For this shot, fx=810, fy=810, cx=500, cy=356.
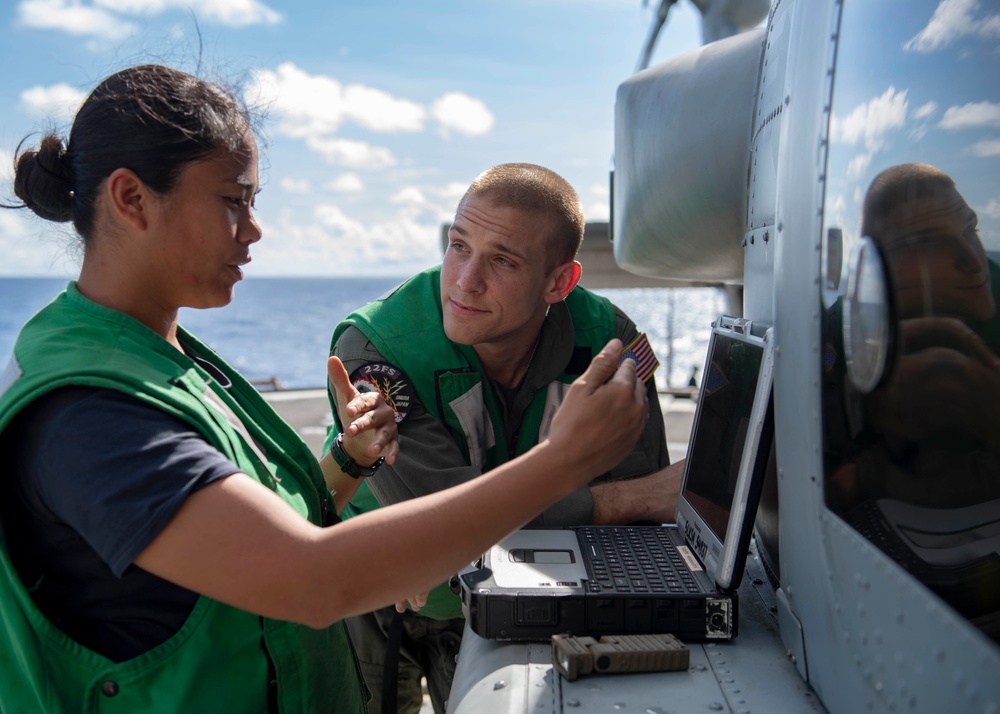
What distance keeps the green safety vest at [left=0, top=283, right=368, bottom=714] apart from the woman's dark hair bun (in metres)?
0.17

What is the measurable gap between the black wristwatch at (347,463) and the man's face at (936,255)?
3.95 feet

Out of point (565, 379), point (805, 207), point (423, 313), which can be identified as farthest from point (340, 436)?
point (805, 207)

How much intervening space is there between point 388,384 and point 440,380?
140mm

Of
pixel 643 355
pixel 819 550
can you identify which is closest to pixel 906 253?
pixel 819 550

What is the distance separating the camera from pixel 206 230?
1313mm

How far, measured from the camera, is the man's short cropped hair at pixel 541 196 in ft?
7.30

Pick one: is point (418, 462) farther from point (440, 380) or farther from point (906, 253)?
point (906, 253)

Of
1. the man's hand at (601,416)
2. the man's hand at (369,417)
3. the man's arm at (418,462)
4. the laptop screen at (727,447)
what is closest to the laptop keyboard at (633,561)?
the laptop screen at (727,447)

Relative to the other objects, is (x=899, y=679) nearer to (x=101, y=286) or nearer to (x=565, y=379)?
(x=101, y=286)

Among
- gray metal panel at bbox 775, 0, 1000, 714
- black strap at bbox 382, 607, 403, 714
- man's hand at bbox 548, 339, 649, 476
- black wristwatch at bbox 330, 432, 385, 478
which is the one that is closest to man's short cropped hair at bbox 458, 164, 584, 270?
black wristwatch at bbox 330, 432, 385, 478

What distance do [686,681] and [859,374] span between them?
543 millimetres

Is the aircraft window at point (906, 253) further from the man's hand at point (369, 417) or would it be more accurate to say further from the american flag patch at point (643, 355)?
the man's hand at point (369, 417)

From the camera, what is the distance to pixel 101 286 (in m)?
1.31

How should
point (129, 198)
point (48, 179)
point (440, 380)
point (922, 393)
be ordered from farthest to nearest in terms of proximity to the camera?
point (440, 380) < point (48, 179) < point (129, 198) < point (922, 393)
